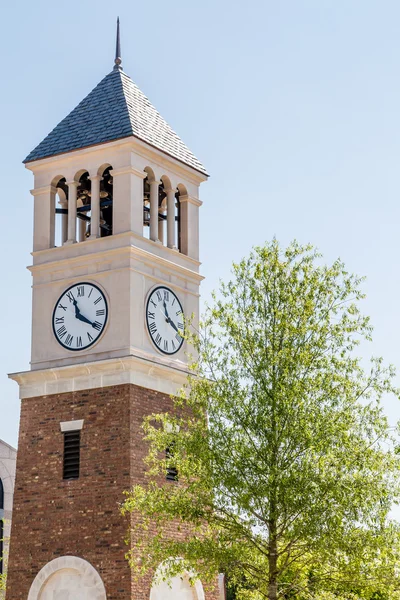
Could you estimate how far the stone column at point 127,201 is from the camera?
27.3 meters

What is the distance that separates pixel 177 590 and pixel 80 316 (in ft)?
22.3

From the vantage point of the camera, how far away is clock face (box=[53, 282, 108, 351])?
2683cm

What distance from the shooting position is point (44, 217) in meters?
28.6

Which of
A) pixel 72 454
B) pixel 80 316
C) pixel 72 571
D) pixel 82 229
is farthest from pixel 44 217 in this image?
pixel 72 571

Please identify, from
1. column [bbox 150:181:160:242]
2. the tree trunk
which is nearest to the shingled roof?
column [bbox 150:181:160:242]

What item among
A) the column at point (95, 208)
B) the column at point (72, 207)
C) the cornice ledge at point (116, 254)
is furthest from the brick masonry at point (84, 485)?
the column at point (72, 207)

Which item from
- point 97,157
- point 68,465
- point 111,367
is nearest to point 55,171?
point 97,157

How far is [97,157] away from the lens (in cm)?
2800

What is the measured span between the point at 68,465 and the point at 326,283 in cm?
795

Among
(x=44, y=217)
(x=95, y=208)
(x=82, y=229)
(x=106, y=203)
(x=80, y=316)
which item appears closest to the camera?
(x=80, y=316)

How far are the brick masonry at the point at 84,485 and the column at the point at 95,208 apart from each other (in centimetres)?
405

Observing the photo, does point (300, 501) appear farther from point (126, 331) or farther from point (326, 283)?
point (126, 331)

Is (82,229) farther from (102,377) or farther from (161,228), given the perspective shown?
(102,377)

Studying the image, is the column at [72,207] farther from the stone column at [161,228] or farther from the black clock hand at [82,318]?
the stone column at [161,228]
